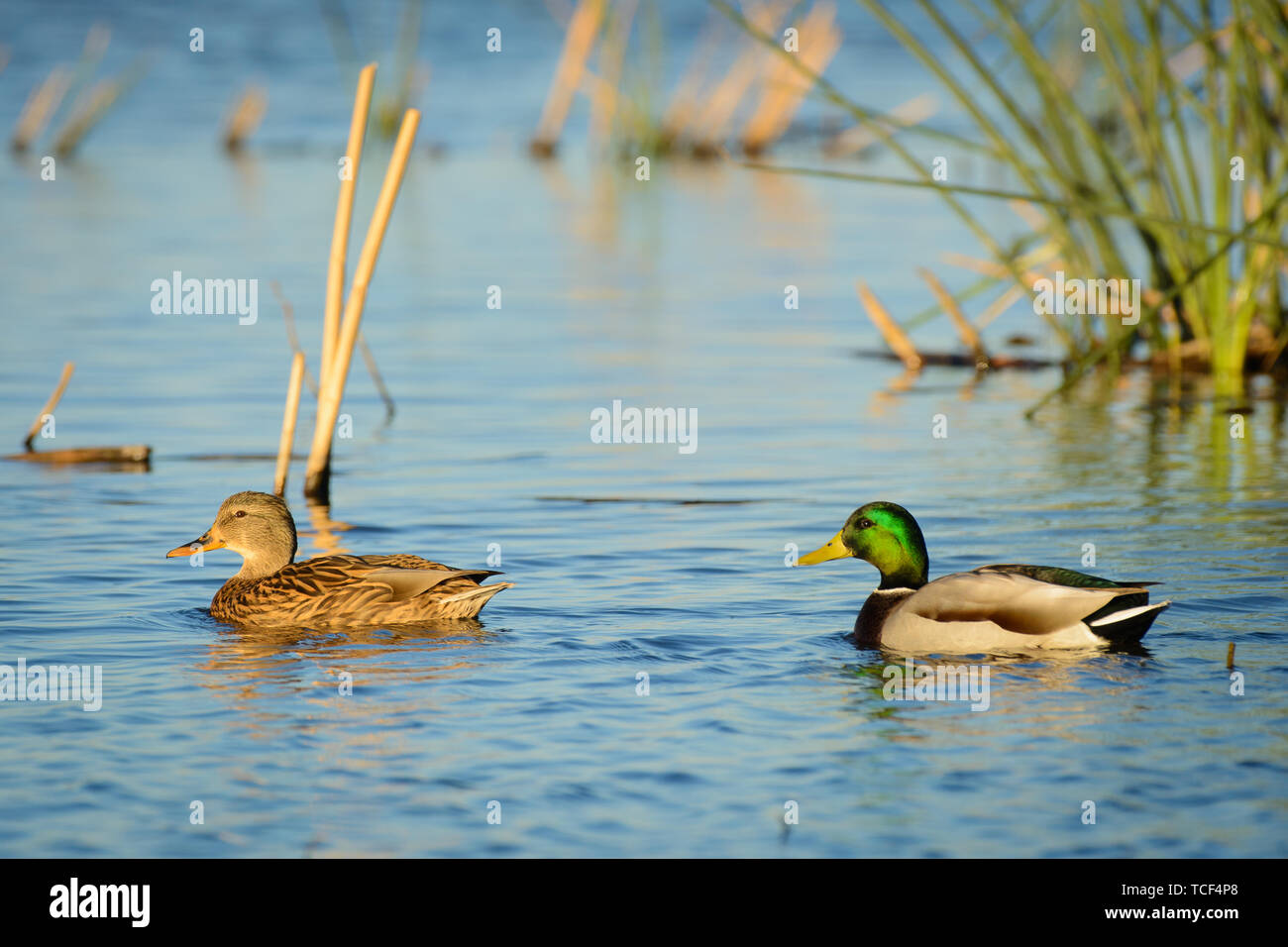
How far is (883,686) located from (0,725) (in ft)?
10.9

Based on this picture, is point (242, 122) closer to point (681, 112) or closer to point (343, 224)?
point (681, 112)

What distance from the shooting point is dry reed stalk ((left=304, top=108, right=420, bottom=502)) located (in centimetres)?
1037

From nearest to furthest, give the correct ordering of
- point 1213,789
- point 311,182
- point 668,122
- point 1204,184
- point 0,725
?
1. point 1213,789
2. point 0,725
3. point 1204,184
4. point 311,182
5. point 668,122

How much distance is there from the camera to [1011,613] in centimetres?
772

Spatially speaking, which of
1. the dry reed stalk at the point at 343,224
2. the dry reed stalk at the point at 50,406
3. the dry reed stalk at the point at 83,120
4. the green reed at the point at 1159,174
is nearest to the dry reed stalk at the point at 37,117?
the dry reed stalk at the point at 83,120

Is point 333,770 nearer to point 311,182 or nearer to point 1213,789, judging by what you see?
point 1213,789

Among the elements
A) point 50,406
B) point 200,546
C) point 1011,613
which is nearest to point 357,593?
point 200,546

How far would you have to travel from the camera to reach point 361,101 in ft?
34.1

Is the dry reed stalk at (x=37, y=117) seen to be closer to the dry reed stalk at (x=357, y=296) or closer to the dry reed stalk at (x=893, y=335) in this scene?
the dry reed stalk at (x=893, y=335)

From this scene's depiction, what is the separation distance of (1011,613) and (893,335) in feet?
26.6

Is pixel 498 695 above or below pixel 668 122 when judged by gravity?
below

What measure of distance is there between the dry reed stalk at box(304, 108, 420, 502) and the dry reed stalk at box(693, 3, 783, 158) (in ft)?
65.0
